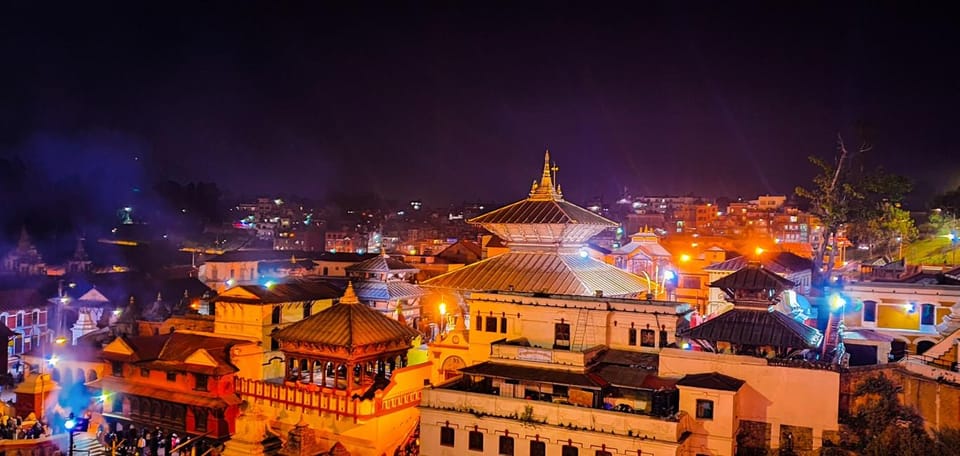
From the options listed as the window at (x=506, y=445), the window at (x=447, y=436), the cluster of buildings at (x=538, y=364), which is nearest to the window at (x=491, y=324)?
the cluster of buildings at (x=538, y=364)

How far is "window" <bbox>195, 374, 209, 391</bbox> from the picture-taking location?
30461 millimetres

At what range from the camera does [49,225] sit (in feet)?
331

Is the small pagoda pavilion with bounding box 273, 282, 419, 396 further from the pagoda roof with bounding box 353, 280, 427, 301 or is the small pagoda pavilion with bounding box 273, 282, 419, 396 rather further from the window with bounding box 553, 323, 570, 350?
the pagoda roof with bounding box 353, 280, 427, 301

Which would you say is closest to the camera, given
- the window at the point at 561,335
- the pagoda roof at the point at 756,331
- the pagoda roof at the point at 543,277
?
the pagoda roof at the point at 756,331

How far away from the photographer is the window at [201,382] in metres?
30.5

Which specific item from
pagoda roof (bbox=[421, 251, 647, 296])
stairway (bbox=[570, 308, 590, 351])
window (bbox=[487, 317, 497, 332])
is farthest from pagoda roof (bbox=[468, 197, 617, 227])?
stairway (bbox=[570, 308, 590, 351])

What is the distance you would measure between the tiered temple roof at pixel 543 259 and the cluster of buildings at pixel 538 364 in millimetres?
103

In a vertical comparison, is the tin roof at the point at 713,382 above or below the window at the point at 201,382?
above

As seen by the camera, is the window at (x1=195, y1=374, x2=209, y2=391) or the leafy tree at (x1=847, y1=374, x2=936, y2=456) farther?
the window at (x1=195, y1=374, x2=209, y2=391)

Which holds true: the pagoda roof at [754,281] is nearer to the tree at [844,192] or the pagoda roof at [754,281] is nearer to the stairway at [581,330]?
the stairway at [581,330]

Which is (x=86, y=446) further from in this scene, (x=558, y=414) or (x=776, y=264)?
(x=776, y=264)

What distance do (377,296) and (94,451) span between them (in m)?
22.5

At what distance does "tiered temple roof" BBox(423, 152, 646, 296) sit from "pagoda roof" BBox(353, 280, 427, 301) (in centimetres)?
1232

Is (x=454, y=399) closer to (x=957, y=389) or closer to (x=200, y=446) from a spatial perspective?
(x=200, y=446)
